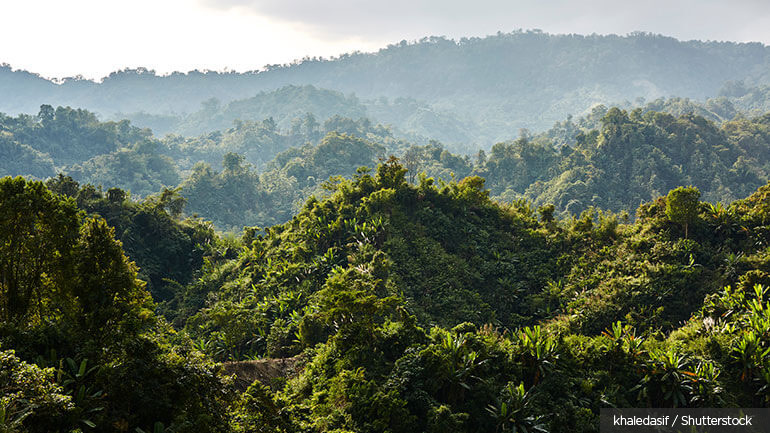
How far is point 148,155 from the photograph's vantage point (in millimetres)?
68625

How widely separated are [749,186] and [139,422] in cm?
5923

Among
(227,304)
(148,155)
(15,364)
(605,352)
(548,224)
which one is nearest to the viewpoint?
(15,364)

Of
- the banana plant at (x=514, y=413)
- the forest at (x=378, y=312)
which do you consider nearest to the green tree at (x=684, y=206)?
the forest at (x=378, y=312)

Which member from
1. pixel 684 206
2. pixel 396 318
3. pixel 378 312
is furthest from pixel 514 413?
pixel 684 206

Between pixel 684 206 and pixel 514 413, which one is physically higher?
pixel 684 206

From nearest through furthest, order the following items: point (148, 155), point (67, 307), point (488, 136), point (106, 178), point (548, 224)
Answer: point (67, 307) → point (548, 224) → point (106, 178) → point (148, 155) → point (488, 136)

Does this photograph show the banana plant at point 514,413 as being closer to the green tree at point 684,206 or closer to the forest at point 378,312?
the forest at point 378,312

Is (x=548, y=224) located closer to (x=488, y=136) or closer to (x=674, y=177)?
(x=674, y=177)

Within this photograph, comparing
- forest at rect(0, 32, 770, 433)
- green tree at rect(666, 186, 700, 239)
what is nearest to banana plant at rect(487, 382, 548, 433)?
forest at rect(0, 32, 770, 433)

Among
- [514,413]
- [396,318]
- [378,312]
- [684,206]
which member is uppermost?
[684,206]

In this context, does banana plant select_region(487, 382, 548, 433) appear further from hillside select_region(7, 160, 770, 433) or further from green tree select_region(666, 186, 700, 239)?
green tree select_region(666, 186, 700, 239)

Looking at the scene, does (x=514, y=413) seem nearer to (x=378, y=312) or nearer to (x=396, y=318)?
(x=378, y=312)

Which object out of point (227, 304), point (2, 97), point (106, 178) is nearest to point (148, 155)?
point (106, 178)

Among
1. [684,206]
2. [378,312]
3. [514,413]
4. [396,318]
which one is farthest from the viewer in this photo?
[684,206]
